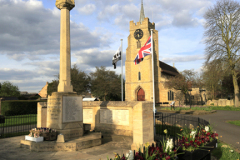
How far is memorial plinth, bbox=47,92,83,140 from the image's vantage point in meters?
7.59

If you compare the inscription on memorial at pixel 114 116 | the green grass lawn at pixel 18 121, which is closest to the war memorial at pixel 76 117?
the inscription on memorial at pixel 114 116

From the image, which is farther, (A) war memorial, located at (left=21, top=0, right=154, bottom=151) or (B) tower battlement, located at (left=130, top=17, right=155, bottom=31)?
(B) tower battlement, located at (left=130, top=17, right=155, bottom=31)

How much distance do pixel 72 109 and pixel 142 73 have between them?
120 feet

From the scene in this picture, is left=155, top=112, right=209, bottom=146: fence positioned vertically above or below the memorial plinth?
below

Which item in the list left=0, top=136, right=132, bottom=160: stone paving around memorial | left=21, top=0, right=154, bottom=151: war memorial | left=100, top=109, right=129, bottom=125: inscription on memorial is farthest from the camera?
left=100, top=109, right=129, bottom=125: inscription on memorial

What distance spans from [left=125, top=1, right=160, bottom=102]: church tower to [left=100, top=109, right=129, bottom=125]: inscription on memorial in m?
33.0

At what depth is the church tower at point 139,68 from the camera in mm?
42922

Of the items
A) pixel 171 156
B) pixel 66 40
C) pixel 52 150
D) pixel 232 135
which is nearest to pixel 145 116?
pixel 171 156

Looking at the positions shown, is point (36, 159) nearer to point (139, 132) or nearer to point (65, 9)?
point (139, 132)

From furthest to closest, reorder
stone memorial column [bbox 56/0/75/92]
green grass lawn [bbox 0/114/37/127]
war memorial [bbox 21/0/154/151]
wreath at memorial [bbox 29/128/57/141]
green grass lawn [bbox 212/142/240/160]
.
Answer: green grass lawn [bbox 0/114/37/127] < stone memorial column [bbox 56/0/75/92] < wreath at memorial [bbox 29/128/57/141] < green grass lawn [bbox 212/142/240/160] < war memorial [bbox 21/0/154/151]

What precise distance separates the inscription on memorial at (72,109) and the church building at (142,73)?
113 feet

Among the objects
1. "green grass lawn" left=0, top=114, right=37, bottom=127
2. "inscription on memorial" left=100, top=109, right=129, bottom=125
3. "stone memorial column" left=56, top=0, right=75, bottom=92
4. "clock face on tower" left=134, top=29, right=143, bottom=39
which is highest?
"clock face on tower" left=134, top=29, right=143, bottom=39

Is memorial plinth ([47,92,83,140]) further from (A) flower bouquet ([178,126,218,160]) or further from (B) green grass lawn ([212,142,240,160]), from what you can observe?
(B) green grass lawn ([212,142,240,160])

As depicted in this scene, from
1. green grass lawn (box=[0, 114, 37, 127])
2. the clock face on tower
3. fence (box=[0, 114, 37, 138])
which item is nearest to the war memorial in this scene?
fence (box=[0, 114, 37, 138])
